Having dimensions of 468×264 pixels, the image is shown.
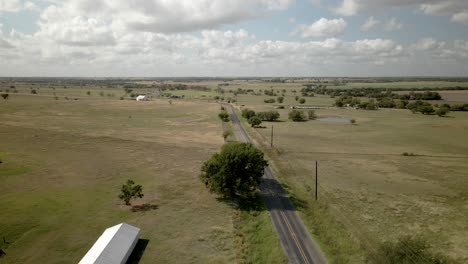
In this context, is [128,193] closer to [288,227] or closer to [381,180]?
[288,227]

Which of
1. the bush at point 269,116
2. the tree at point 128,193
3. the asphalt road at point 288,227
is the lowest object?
the asphalt road at point 288,227

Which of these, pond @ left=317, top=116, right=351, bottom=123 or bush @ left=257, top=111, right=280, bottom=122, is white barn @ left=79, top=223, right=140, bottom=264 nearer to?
bush @ left=257, top=111, right=280, bottom=122

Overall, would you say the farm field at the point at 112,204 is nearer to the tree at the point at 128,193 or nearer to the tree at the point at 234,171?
the tree at the point at 128,193

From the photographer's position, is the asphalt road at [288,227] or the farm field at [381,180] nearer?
the asphalt road at [288,227]

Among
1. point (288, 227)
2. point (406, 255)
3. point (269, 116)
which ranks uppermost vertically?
point (269, 116)

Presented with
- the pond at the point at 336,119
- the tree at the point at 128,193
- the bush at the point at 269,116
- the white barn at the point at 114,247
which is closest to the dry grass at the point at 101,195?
the tree at the point at 128,193

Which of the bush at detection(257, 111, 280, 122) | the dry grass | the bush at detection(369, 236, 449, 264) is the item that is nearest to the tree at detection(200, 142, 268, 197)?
the dry grass

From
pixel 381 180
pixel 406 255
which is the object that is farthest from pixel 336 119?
pixel 406 255

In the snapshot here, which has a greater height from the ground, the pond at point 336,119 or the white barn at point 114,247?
the pond at point 336,119
